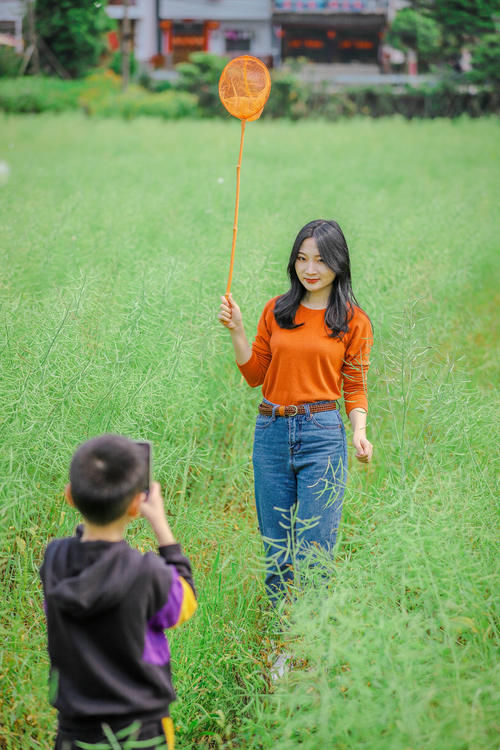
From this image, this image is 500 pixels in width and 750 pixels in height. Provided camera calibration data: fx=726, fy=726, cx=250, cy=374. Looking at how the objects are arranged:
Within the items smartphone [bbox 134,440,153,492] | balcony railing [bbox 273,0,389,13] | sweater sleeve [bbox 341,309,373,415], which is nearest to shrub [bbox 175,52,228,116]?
balcony railing [bbox 273,0,389,13]

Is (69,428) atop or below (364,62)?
below

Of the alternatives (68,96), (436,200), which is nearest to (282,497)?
(436,200)

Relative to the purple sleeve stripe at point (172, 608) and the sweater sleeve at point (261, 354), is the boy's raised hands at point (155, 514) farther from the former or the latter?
the sweater sleeve at point (261, 354)

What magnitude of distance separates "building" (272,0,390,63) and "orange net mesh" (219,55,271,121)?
26.0m

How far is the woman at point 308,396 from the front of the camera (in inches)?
86.2

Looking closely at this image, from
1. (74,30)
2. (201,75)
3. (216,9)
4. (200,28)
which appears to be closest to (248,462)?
(74,30)

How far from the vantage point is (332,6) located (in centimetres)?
2617

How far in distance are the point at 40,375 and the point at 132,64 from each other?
2442cm

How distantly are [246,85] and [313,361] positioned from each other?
3.29ft

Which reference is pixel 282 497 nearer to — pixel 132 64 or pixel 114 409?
pixel 114 409

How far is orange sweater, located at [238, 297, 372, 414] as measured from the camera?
2250 mm

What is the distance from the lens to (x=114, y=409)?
2.55 metres

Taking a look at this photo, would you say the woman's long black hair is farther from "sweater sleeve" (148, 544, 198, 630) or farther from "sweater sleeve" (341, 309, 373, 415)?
"sweater sleeve" (148, 544, 198, 630)

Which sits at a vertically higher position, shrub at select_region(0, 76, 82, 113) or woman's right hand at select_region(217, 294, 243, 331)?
shrub at select_region(0, 76, 82, 113)
